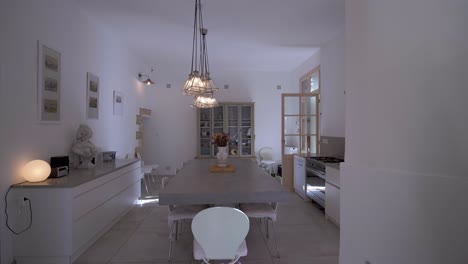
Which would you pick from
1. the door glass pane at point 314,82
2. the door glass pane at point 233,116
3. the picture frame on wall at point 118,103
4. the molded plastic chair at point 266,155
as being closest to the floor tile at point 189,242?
the picture frame on wall at point 118,103

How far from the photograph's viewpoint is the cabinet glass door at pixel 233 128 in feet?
21.7

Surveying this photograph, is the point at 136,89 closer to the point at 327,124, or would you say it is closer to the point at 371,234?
the point at 327,124

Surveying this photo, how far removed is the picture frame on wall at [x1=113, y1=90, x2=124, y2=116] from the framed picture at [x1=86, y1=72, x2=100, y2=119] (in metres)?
0.64

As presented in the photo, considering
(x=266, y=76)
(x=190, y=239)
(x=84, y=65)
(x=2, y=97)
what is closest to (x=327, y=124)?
(x=266, y=76)

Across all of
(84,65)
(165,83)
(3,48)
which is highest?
(165,83)

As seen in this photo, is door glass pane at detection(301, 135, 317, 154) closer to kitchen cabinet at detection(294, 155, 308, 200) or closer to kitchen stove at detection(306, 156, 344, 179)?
kitchen cabinet at detection(294, 155, 308, 200)

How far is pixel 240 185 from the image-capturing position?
96.4 inches

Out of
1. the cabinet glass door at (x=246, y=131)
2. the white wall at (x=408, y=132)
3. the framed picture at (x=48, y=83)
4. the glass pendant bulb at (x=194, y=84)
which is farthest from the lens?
the cabinet glass door at (x=246, y=131)

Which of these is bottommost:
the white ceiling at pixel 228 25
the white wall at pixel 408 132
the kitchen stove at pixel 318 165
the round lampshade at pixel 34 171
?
the kitchen stove at pixel 318 165

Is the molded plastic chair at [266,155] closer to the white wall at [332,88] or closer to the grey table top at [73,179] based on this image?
the white wall at [332,88]

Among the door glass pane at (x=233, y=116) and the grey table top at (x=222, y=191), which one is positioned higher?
the door glass pane at (x=233, y=116)

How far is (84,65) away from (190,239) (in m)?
2.90

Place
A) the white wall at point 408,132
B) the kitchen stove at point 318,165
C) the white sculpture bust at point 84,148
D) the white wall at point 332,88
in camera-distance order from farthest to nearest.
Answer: the white wall at point 332,88, the kitchen stove at point 318,165, the white sculpture bust at point 84,148, the white wall at point 408,132

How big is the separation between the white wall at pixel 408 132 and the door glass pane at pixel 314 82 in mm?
4449
